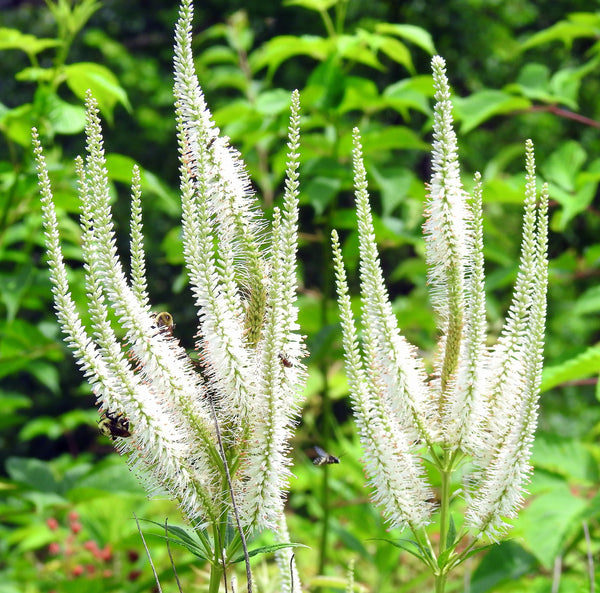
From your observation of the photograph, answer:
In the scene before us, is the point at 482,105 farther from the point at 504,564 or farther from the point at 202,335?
the point at 202,335

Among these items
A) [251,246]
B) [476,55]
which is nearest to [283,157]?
[251,246]

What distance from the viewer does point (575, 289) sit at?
1375 cm

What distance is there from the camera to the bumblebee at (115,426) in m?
1.57

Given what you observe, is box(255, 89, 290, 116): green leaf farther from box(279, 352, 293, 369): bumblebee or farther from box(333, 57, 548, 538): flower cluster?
box(279, 352, 293, 369): bumblebee

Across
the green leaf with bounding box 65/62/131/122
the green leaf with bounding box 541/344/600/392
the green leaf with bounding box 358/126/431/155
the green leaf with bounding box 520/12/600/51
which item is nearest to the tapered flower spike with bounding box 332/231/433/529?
the green leaf with bounding box 541/344/600/392

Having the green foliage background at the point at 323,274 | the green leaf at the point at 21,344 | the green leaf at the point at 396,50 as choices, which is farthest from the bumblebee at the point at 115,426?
the green leaf at the point at 396,50

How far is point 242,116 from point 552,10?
1254 centimetres

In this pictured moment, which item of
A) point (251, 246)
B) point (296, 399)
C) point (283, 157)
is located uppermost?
point (283, 157)

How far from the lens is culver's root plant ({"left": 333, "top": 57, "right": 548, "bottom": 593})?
159cm

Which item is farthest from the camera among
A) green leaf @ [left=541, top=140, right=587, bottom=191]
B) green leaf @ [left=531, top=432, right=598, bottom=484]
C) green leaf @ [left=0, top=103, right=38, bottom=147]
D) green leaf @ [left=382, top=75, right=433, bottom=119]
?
green leaf @ [left=541, top=140, right=587, bottom=191]

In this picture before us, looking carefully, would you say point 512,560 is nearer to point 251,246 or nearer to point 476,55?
point 251,246

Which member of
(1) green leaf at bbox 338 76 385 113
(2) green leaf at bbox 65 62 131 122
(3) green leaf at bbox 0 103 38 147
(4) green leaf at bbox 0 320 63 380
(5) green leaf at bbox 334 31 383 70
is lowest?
(4) green leaf at bbox 0 320 63 380

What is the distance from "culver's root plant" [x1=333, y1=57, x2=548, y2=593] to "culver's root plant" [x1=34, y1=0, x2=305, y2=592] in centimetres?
19

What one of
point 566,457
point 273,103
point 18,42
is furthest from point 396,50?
point 566,457
